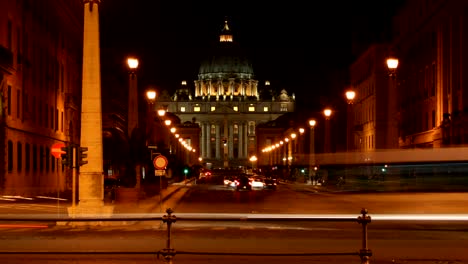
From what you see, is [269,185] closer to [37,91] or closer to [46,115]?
[46,115]

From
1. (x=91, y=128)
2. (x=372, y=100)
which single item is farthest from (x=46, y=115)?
(x=372, y=100)

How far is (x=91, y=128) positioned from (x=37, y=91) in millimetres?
33413

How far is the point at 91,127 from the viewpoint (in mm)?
26938

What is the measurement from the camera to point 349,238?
21.8 m

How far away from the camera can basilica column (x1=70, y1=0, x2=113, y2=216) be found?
2689cm

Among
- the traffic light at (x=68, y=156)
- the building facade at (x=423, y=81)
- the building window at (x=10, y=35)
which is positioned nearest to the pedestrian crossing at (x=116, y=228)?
the traffic light at (x=68, y=156)

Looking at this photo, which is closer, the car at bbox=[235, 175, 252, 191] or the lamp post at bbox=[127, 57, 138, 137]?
the lamp post at bbox=[127, 57, 138, 137]

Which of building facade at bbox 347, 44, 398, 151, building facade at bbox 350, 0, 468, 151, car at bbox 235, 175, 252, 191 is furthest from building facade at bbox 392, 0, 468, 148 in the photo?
car at bbox 235, 175, 252, 191

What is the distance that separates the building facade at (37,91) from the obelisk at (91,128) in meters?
20.5

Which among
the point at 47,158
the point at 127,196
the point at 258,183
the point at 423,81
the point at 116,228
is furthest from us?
the point at 423,81

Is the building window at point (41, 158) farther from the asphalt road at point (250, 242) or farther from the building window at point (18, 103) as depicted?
the asphalt road at point (250, 242)

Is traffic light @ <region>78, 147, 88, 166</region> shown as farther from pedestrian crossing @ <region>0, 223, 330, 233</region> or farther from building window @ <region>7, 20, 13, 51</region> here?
building window @ <region>7, 20, 13, 51</region>

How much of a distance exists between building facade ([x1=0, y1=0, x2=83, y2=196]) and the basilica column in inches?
806

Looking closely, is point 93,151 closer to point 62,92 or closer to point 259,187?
point 62,92
